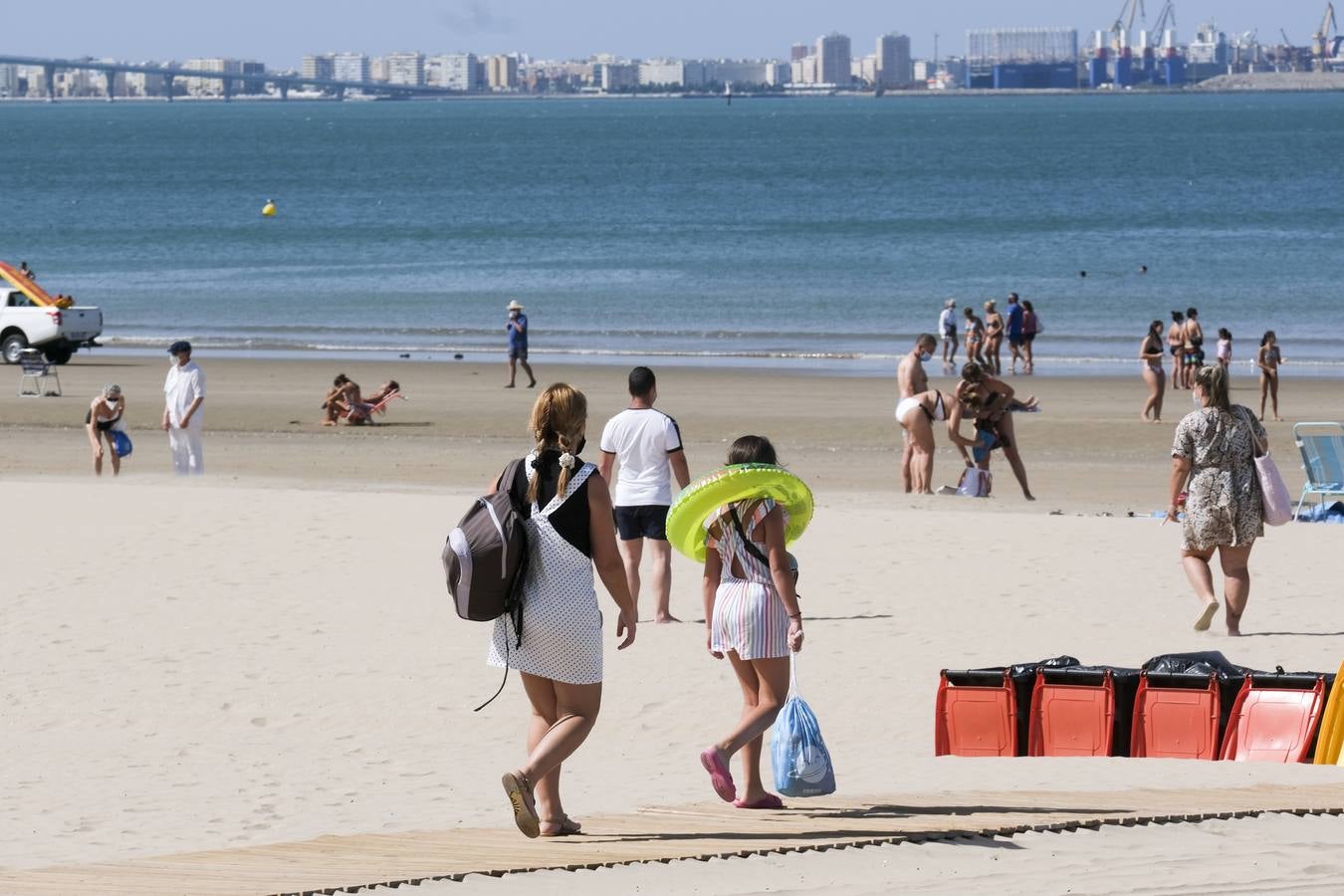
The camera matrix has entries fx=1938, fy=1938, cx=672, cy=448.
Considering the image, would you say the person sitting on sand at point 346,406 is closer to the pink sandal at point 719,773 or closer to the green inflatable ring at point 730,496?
the green inflatable ring at point 730,496

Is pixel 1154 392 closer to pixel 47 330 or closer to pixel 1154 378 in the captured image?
pixel 1154 378

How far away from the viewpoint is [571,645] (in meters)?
5.87

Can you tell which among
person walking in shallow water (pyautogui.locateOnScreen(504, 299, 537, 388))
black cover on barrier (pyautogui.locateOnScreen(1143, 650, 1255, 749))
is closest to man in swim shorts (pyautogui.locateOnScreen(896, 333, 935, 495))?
black cover on barrier (pyautogui.locateOnScreen(1143, 650, 1255, 749))

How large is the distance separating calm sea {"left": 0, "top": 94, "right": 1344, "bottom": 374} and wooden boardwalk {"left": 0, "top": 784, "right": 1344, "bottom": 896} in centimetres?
2421

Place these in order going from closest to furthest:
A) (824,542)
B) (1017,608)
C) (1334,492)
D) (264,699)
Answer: (264,699)
(1017,608)
(824,542)
(1334,492)

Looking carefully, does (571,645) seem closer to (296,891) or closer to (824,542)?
(296,891)

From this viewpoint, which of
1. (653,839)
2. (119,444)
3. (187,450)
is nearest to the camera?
(653,839)

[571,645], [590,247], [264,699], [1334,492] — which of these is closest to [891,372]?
[1334,492]

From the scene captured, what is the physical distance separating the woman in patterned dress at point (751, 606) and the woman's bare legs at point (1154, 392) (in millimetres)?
16509

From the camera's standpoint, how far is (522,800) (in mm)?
5844

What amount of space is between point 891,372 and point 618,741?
2171 cm

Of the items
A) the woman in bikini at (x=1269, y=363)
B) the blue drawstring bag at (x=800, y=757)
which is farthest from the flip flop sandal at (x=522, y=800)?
the woman in bikini at (x=1269, y=363)

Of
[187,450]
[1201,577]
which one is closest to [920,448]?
[187,450]

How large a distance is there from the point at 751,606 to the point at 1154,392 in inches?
663
